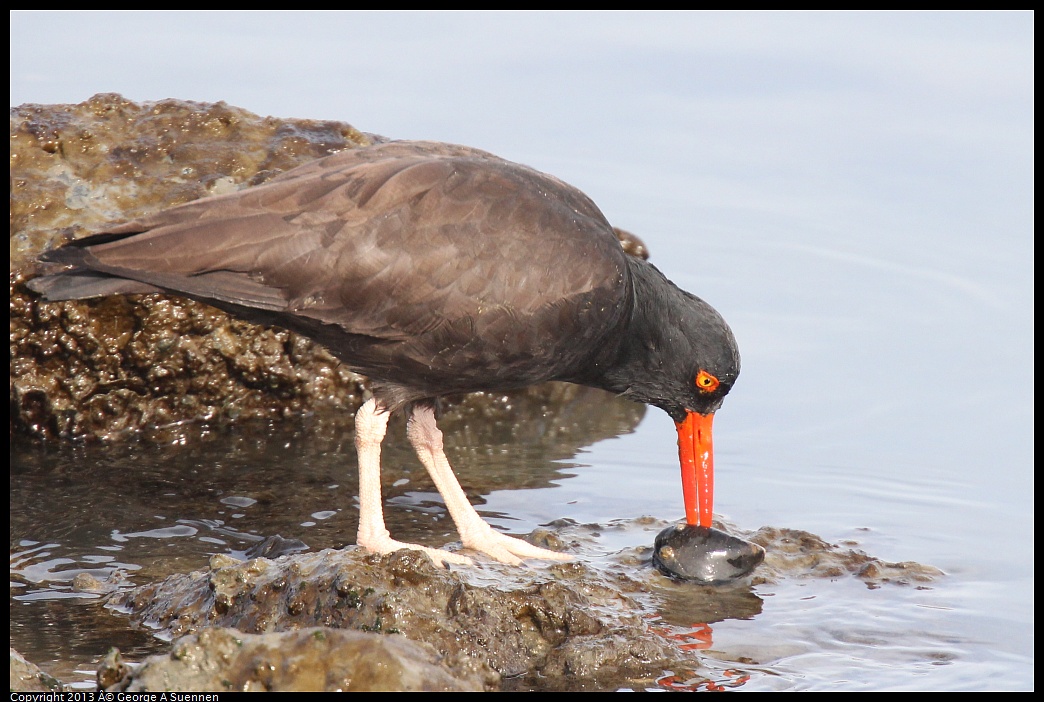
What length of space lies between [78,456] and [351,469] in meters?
1.40

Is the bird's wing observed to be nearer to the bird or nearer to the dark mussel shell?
the bird

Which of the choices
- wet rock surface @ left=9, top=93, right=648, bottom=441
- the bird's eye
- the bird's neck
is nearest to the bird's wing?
the bird's neck

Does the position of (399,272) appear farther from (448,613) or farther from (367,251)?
(448,613)

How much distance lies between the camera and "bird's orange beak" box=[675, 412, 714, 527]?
6203 mm

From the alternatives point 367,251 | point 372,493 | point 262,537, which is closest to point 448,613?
point 372,493

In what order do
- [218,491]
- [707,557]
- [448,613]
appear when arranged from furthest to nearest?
[218,491] → [707,557] → [448,613]

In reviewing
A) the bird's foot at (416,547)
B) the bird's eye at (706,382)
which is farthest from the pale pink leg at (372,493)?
the bird's eye at (706,382)

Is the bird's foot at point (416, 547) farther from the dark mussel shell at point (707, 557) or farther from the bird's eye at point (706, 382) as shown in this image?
the bird's eye at point (706, 382)

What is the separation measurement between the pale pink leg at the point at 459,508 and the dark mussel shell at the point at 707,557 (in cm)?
46

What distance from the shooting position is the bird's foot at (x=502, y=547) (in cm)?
582

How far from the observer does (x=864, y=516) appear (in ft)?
22.2

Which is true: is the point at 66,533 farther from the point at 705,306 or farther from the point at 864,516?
the point at 864,516

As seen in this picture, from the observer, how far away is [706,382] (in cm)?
614

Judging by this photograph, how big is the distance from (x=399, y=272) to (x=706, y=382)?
157 centimetres
